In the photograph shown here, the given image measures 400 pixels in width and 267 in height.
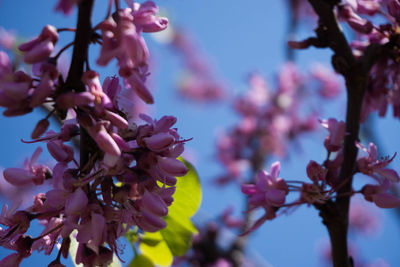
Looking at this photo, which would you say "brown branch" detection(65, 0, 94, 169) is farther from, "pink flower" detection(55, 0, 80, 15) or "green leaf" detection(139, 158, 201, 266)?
"green leaf" detection(139, 158, 201, 266)

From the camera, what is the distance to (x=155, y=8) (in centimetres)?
91

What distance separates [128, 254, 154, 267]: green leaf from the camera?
58.7 inches

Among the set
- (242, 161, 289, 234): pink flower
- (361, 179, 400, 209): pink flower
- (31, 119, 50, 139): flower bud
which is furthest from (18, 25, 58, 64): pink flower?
(361, 179, 400, 209): pink flower

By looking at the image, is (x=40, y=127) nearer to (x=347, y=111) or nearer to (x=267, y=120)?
(x=347, y=111)

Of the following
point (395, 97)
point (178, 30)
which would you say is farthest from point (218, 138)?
point (178, 30)

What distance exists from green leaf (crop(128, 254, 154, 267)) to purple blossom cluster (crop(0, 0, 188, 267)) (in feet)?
1.62

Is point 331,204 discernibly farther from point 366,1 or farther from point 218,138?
point 218,138

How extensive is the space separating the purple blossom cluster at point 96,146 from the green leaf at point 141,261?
0.49m

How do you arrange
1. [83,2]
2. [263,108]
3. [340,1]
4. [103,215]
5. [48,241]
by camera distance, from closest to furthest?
1. [83,2]
2. [103,215]
3. [48,241]
4. [340,1]
5. [263,108]

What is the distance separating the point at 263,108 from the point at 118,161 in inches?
148

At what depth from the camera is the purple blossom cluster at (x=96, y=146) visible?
0.83m

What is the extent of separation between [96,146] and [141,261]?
72 centimetres

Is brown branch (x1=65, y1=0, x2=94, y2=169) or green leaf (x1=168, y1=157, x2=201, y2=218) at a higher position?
brown branch (x1=65, y1=0, x2=94, y2=169)

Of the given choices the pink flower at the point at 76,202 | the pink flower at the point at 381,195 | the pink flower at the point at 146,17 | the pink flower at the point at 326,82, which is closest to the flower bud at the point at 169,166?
the pink flower at the point at 76,202
